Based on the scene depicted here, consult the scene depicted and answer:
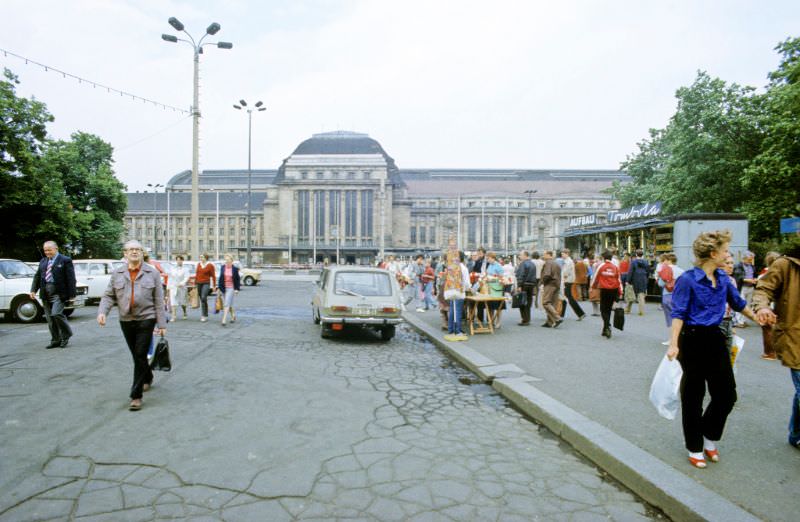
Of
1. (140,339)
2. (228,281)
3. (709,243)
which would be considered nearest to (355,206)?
(228,281)

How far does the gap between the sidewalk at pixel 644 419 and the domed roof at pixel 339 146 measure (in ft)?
293

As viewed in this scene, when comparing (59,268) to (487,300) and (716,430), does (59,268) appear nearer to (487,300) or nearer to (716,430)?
(487,300)

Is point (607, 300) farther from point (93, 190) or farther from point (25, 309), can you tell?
point (93, 190)

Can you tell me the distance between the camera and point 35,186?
2755 centimetres

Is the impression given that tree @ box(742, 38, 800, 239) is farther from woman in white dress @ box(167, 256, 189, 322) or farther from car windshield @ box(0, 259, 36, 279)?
car windshield @ box(0, 259, 36, 279)

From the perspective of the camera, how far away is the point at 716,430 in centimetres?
385

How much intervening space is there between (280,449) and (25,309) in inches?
467

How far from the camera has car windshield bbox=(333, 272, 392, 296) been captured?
10.7 metres

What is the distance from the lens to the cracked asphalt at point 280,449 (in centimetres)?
330

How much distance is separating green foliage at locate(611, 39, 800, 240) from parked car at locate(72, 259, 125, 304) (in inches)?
1005

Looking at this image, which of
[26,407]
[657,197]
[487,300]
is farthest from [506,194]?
[26,407]

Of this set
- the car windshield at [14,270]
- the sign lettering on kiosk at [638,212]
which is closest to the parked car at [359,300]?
the car windshield at [14,270]

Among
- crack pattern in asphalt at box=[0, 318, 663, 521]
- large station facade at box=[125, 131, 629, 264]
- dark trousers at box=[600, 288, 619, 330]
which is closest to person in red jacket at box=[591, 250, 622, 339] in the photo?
dark trousers at box=[600, 288, 619, 330]

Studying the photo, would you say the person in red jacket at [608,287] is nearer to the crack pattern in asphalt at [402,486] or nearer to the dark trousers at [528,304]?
the dark trousers at [528,304]
